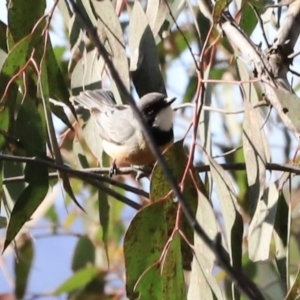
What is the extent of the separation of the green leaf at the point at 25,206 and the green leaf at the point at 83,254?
3.32ft

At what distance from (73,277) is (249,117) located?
1049 mm

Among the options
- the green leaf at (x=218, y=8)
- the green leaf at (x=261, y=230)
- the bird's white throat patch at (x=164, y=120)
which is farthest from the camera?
the bird's white throat patch at (x=164, y=120)

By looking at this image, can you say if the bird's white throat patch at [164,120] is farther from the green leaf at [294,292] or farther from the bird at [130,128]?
the green leaf at [294,292]

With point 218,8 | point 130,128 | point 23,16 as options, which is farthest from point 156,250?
point 130,128

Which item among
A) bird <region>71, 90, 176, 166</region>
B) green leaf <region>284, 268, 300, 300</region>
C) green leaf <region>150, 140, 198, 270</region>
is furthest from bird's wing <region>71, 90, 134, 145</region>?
green leaf <region>284, 268, 300, 300</region>

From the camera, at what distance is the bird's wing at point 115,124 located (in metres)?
2.10

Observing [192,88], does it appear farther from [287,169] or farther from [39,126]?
[287,169]

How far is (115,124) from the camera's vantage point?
2211mm

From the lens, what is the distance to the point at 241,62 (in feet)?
5.01

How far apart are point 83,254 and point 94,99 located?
0.66 m

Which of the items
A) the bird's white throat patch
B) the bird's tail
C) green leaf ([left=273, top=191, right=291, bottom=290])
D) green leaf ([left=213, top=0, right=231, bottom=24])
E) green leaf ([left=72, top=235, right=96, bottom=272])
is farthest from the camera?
green leaf ([left=72, top=235, right=96, bottom=272])

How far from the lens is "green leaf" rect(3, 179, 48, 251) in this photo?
150 cm

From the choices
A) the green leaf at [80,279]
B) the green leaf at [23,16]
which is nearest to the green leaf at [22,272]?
the green leaf at [80,279]

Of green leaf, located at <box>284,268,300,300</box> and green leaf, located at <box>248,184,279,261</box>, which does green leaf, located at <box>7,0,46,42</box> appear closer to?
green leaf, located at <box>248,184,279,261</box>
